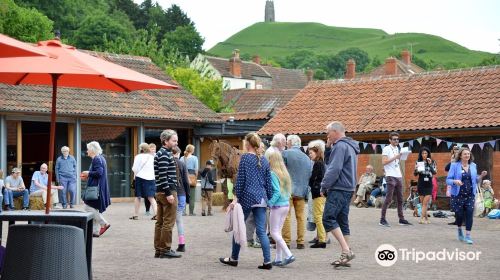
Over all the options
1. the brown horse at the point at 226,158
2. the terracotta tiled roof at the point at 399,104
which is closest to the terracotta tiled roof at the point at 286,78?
the terracotta tiled roof at the point at 399,104

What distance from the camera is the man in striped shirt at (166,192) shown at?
43.1 feet

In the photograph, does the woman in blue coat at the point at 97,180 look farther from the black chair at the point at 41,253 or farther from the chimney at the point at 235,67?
the chimney at the point at 235,67

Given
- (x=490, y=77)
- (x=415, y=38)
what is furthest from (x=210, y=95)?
(x=415, y=38)

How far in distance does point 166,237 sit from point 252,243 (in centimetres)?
212

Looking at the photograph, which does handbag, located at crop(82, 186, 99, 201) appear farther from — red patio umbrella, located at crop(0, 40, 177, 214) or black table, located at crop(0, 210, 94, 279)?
black table, located at crop(0, 210, 94, 279)

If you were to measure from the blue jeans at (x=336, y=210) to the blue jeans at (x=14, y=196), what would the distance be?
45.2 ft

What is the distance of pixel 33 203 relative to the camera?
25422 mm

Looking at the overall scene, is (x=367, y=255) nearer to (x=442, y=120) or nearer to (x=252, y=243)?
(x=252, y=243)

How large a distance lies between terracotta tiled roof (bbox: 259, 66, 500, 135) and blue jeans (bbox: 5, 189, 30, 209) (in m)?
10.0

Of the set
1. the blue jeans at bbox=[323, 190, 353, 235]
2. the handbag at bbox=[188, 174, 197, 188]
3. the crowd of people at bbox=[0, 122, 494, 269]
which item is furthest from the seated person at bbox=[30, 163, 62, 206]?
the blue jeans at bbox=[323, 190, 353, 235]

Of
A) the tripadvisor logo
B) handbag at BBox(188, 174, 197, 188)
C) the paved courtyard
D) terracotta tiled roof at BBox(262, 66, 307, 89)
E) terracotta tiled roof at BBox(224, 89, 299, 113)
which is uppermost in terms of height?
terracotta tiled roof at BBox(262, 66, 307, 89)

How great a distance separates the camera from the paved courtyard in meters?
11.7

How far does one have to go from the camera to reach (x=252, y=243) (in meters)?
15.0

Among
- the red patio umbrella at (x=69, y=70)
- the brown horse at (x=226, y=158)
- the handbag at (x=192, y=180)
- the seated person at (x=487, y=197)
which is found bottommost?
the seated person at (x=487, y=197)
